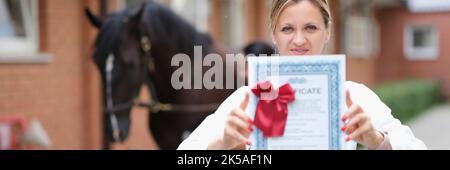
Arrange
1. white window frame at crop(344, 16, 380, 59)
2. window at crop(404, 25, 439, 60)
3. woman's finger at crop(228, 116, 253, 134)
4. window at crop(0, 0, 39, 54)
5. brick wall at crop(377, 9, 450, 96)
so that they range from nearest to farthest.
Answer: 1. woman's finger at crop(228, 116, 253, 134)
2. window at crop(0, 0, 39, 54)
3. white window frame at crop(344, 16, 380, 59)
4. brick wall at crop(377, 9, 450, 96)
5. window at crop(404, 25, 439, 60)

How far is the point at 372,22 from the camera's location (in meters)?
18.5

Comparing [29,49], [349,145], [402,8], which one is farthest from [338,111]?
[402,8]

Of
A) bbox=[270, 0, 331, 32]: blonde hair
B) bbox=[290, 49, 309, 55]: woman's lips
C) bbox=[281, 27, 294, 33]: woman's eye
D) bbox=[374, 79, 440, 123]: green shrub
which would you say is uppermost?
bbox=[270, 0, 331, 32]: blonde hair

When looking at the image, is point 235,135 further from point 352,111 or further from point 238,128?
point 352,111

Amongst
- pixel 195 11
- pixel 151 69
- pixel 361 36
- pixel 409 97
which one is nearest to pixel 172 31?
pixel 151 69

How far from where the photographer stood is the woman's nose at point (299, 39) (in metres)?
1.13

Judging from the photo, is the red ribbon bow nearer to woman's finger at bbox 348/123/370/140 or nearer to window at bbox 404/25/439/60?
woman's finger at bbox 348/123/370/140

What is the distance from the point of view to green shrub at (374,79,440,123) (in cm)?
1003

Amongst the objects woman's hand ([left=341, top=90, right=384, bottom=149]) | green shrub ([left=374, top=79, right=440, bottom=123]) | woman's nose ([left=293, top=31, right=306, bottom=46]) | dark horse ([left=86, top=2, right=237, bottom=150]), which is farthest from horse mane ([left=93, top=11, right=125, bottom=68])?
green shrub ([left=374, top=79, right=440, bottom=123])

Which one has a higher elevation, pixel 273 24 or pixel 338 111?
pixel 273 24

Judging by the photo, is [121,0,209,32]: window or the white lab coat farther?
[121,0,209,32]: window

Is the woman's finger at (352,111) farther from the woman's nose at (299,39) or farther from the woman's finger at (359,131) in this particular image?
the woman's nose at (299,39)
